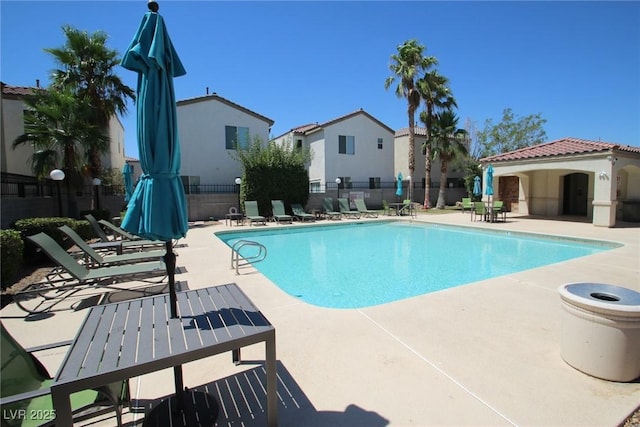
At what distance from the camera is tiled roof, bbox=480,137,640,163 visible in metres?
13.2

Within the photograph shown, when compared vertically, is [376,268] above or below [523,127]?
below

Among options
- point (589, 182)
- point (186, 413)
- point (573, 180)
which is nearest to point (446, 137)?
point (573, 180)

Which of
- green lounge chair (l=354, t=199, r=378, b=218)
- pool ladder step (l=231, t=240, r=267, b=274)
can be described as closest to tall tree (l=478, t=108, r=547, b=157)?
green lounge chair (l=354, t=199, r=378, b=218)

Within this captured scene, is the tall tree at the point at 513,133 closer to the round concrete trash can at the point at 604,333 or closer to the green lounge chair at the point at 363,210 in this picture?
the green lounge chair at the point at 363,210

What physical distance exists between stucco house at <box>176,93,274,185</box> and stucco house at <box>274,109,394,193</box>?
4.22 metres

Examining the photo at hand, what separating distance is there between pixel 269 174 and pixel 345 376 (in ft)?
54.6

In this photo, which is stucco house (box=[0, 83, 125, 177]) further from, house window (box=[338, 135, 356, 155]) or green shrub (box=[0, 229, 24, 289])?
house window (box=[338, 135, 356, 155])

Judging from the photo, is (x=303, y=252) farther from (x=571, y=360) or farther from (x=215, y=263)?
(x=571, y=360)

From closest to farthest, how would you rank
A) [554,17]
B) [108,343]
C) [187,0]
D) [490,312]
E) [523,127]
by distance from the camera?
[108,343]
[490,312]
[187,0]
[554,17]
[523,127]

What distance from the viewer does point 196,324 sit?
2.19 meters

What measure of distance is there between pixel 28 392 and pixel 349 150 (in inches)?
987

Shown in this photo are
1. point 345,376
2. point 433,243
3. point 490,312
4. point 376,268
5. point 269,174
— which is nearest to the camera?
point 345,376

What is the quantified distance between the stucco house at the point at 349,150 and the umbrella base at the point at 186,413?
2232 cm

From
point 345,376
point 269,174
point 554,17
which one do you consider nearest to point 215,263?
point 345,376
